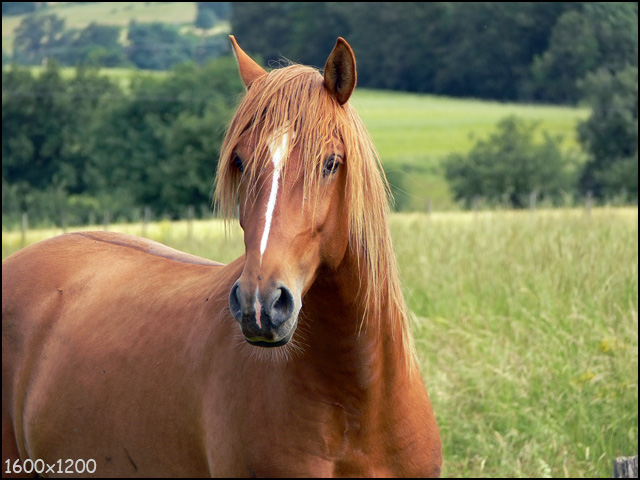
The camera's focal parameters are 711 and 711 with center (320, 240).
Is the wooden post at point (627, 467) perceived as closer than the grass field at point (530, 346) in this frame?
Yes

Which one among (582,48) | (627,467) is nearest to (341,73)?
(627,467)

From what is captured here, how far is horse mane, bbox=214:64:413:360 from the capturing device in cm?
206

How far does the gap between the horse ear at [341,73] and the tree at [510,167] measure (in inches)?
1391

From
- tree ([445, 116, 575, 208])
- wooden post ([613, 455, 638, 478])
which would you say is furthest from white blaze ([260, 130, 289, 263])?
tree ([445, 116, 575, 208])

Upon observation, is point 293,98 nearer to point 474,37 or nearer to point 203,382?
point 203,382

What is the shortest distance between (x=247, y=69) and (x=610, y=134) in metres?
38.7

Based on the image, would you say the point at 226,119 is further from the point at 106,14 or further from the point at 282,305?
the point at 282,305

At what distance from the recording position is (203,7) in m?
28.3

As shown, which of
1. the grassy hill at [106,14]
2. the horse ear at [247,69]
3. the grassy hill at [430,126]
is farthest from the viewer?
the grassy hill at [430,126]

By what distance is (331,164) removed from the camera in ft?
6.84

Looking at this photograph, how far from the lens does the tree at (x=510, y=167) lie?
122 ft

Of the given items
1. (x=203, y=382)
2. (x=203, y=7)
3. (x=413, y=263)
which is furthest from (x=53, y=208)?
(x=203, y=382)

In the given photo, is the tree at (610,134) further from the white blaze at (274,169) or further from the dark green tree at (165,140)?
the white blaze at (274,169)

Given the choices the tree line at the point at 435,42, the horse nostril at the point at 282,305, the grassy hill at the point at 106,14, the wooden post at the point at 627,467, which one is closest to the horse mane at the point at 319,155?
the horse nostril at the point at 282,305
